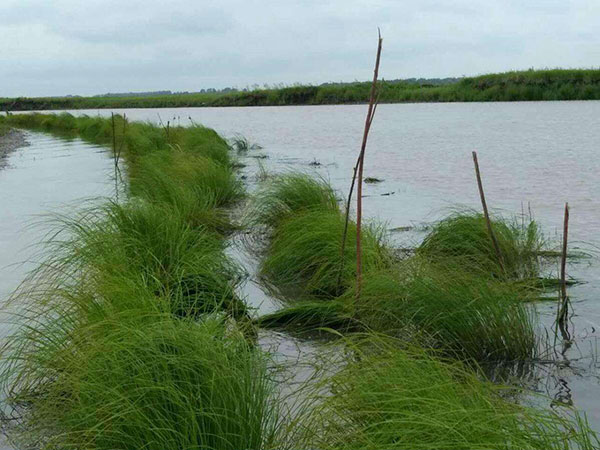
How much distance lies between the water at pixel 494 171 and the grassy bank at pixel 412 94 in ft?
16.9

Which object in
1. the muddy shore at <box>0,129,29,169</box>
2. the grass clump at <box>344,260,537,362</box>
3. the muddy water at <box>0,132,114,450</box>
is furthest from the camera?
the muddy shore at <box>0,129,29,169</box>

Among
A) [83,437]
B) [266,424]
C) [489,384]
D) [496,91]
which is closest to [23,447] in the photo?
[83,437]

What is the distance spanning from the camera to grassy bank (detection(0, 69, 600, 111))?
147 ft

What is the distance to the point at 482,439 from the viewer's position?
235cm

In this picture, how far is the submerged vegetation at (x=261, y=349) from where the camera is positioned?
2691 mm

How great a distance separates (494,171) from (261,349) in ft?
43.3

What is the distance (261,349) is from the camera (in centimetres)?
385

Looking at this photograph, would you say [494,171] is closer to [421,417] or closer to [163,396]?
[163,396]

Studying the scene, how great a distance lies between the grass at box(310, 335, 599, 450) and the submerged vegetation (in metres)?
0.01

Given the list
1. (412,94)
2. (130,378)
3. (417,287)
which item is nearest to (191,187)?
(417,287)

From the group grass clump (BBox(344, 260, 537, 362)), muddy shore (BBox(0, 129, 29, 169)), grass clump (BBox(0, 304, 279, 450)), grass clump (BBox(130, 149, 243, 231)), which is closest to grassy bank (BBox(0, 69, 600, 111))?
muddy shore (BBox(0, 129, 29, 169))

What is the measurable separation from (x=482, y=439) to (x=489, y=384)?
574 mm

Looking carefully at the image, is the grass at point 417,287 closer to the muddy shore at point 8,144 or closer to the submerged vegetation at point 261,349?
the submerged vegetation at point 261,349

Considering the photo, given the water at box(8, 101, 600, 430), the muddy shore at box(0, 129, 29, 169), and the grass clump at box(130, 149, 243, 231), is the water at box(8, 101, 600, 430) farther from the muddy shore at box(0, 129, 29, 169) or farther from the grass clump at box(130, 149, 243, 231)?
the muddy shore at box(0, 129, 29, 169)
